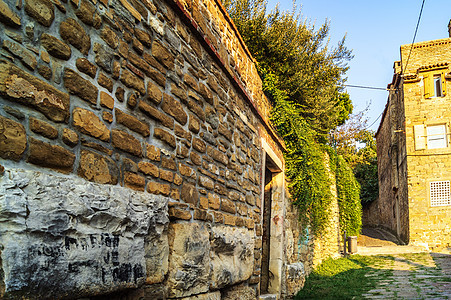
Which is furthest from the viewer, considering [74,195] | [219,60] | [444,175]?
[444,175]

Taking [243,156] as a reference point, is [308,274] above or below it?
below

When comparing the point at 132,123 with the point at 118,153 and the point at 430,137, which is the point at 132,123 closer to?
the point at 118,153

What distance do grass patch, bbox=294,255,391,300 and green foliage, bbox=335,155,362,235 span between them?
1726mm

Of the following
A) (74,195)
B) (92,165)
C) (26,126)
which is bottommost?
(74,195)

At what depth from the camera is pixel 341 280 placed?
8.74 meters

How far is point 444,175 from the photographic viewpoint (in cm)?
1623

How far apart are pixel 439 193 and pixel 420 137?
262 cm

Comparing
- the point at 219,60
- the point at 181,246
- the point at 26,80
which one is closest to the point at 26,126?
the point at 26,80

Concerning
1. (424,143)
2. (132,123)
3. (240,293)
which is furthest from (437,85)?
(132,123)

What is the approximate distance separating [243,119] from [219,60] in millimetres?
1056

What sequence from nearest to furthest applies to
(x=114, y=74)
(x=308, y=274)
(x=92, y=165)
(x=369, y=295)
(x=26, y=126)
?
(x=26, y=126), (x=92, y=165), (x=114, y=74), (x=369, y=295), (x=308, y=274)

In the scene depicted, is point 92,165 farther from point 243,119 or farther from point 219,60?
point 243,119

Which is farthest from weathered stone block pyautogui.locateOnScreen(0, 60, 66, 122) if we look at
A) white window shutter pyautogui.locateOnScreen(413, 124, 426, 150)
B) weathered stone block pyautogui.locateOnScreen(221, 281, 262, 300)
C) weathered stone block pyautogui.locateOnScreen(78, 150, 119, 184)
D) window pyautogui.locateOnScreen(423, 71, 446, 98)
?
window pyautogui.locateOnScreen(423, 71, 446, 98)

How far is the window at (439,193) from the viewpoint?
1596cm
